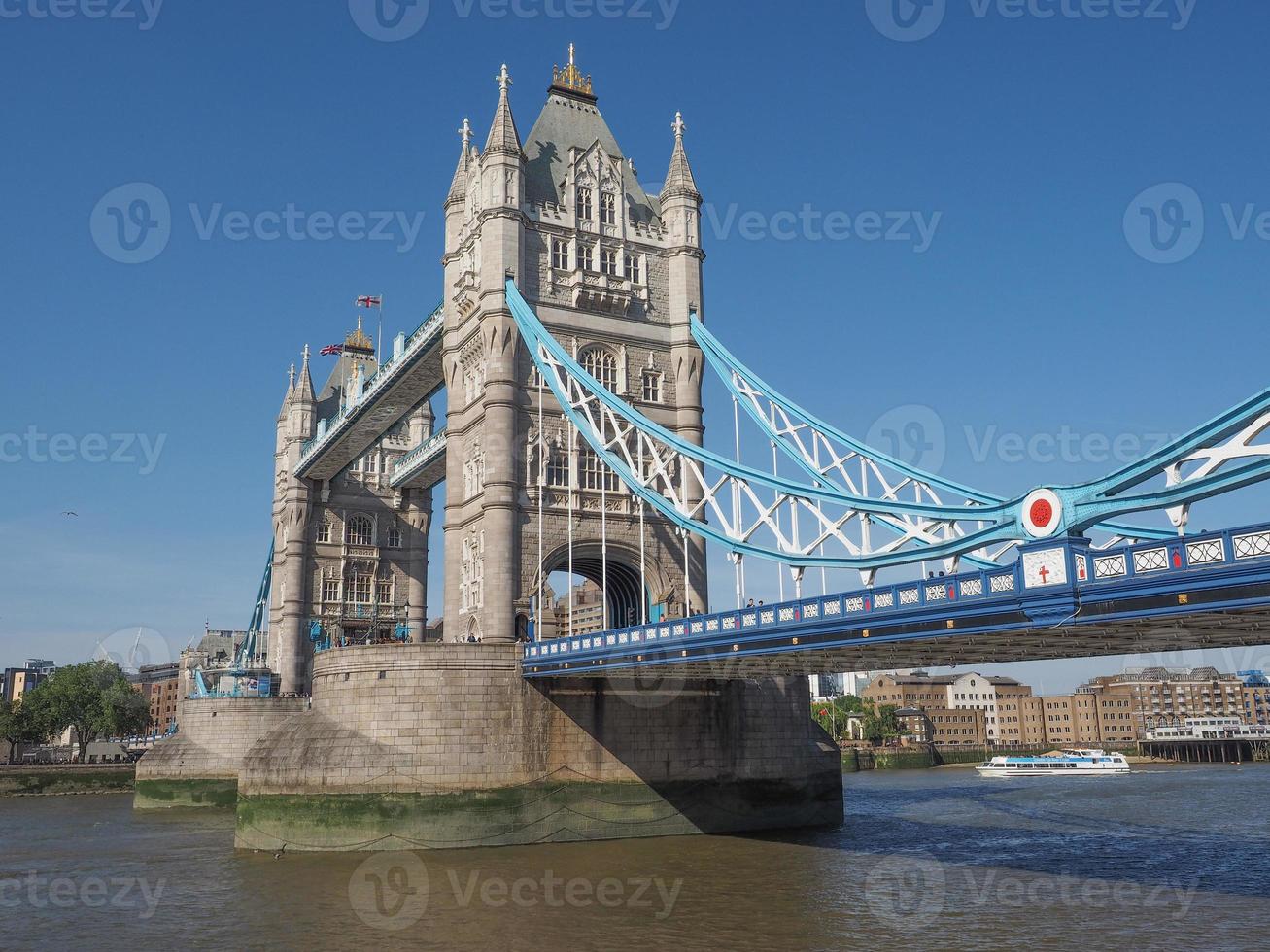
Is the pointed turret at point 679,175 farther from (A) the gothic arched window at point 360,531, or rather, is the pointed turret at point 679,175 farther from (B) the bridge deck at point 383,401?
(A) the gothic arched window at point 360,531

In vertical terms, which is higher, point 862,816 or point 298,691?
point 298,691

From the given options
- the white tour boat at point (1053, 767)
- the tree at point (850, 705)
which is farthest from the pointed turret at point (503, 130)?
the tree at point (850, 705)

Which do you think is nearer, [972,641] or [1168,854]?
[972,641]

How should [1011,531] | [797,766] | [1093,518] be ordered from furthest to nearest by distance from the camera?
1. [797,766]
2. [1011,531]
3. [1093,518]

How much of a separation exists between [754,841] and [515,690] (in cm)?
881

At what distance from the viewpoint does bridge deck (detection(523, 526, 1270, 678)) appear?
18.8m

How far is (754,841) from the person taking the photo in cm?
3634

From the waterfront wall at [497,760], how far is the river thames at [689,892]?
121 cm

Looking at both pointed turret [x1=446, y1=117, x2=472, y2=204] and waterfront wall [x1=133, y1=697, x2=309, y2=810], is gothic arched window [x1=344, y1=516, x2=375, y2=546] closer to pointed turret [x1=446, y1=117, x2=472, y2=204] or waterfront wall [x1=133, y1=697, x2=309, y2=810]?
waterfront wall [x1=133, y1=697, x2=309, y2=810]

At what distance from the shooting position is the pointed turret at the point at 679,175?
48.0m

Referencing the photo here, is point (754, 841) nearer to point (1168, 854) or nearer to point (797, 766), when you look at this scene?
point (797, 766)

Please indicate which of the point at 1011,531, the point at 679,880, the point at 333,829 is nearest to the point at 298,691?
the point at 333,829

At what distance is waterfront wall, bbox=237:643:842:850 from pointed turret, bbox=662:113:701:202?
808 inches

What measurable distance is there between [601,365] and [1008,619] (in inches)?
999
